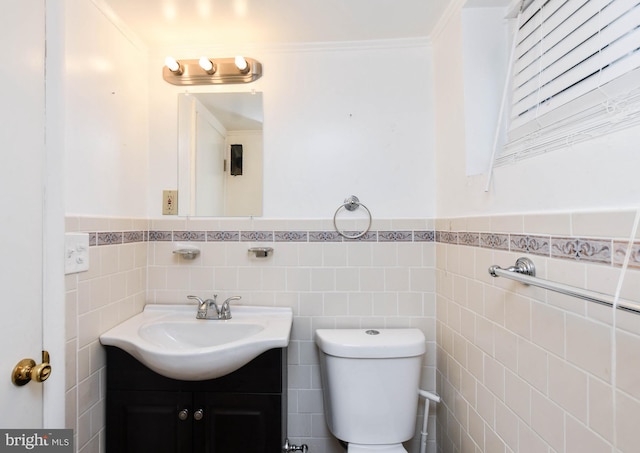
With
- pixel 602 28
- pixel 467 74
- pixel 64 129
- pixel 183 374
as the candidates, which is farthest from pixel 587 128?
pixel 64 129

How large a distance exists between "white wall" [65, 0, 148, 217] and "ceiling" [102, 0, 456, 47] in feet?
0.53

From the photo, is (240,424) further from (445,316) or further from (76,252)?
(445,316)

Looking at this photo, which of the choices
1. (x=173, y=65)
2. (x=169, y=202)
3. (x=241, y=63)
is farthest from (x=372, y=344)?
(x=173, y=65)

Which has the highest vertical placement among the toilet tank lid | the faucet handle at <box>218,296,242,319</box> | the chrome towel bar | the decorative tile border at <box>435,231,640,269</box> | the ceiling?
the ceiling

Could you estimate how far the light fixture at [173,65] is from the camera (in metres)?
1.46

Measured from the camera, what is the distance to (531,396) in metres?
0.85

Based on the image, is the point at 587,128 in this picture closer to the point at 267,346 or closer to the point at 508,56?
the point at 508,56

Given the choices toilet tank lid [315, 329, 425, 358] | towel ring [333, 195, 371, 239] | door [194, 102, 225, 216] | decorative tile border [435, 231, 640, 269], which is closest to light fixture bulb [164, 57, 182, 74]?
door [194, 102, 225, 216]

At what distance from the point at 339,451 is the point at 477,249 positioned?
1229 mm

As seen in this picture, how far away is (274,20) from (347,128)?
58 centimetres

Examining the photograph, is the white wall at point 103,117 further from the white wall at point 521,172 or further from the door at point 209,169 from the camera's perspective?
the white wall at point 521,172

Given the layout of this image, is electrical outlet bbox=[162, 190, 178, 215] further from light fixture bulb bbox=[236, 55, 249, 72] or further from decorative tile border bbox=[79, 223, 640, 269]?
light fixture bulb bbox=[236, 55, 249, 72]

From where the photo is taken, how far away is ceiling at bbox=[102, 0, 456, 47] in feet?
4.08

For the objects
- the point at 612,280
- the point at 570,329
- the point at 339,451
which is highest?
the point at 612,280
